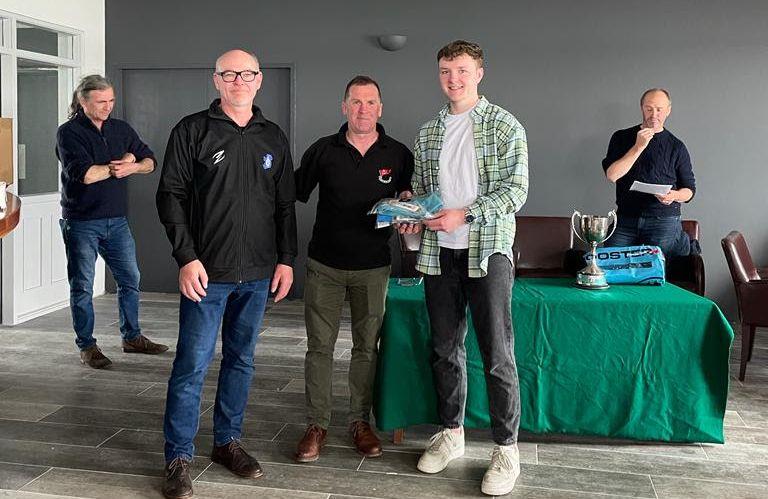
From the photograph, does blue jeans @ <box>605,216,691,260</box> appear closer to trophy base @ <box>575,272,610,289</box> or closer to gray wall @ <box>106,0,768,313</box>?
trophy base @ <box>575,272,610,289</box>

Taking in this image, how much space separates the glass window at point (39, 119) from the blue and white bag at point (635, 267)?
437 centimetres

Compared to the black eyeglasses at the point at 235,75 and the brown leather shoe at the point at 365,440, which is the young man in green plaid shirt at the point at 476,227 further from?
the black eyeglasses at the point at 235,75

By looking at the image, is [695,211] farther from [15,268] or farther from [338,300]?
[15,268]

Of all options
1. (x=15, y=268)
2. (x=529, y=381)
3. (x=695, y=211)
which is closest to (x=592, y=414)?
(x=529, y=381)

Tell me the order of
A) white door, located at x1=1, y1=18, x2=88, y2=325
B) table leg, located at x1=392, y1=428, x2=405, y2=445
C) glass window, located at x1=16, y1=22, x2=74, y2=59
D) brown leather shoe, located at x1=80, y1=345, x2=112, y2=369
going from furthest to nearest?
glass window, located at x1=16, y1=22, x2=74, y2=59 → white door, located at x1=1, y1=18, x2=88, y2=325 → brown leather shoe, located at x1=80, y1=345, x2=112, y2=369 → table leg, located at x1=392, y1=428, x2=405, y2=445

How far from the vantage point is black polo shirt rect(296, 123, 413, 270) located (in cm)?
322

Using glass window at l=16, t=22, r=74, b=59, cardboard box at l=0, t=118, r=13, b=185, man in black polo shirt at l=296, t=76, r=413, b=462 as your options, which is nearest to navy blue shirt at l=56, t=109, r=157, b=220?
cardboard box at l=0, t=118, r=13, b=185

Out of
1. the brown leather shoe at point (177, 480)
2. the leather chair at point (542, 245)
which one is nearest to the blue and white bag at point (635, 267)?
the brown leather shoe at point (177, 480)

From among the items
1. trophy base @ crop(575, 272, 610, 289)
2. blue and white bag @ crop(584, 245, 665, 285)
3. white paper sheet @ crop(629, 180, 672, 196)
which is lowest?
trophy base @ crop(575, 272, 610, 289)

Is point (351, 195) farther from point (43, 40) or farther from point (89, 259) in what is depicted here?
point (43, 40)

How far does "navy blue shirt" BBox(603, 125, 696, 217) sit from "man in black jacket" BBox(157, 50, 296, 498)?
2.67 metres

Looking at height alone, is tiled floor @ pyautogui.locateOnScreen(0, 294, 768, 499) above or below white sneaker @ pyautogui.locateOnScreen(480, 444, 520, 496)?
below

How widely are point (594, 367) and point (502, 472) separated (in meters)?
0.68

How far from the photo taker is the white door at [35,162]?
19.2 ft
